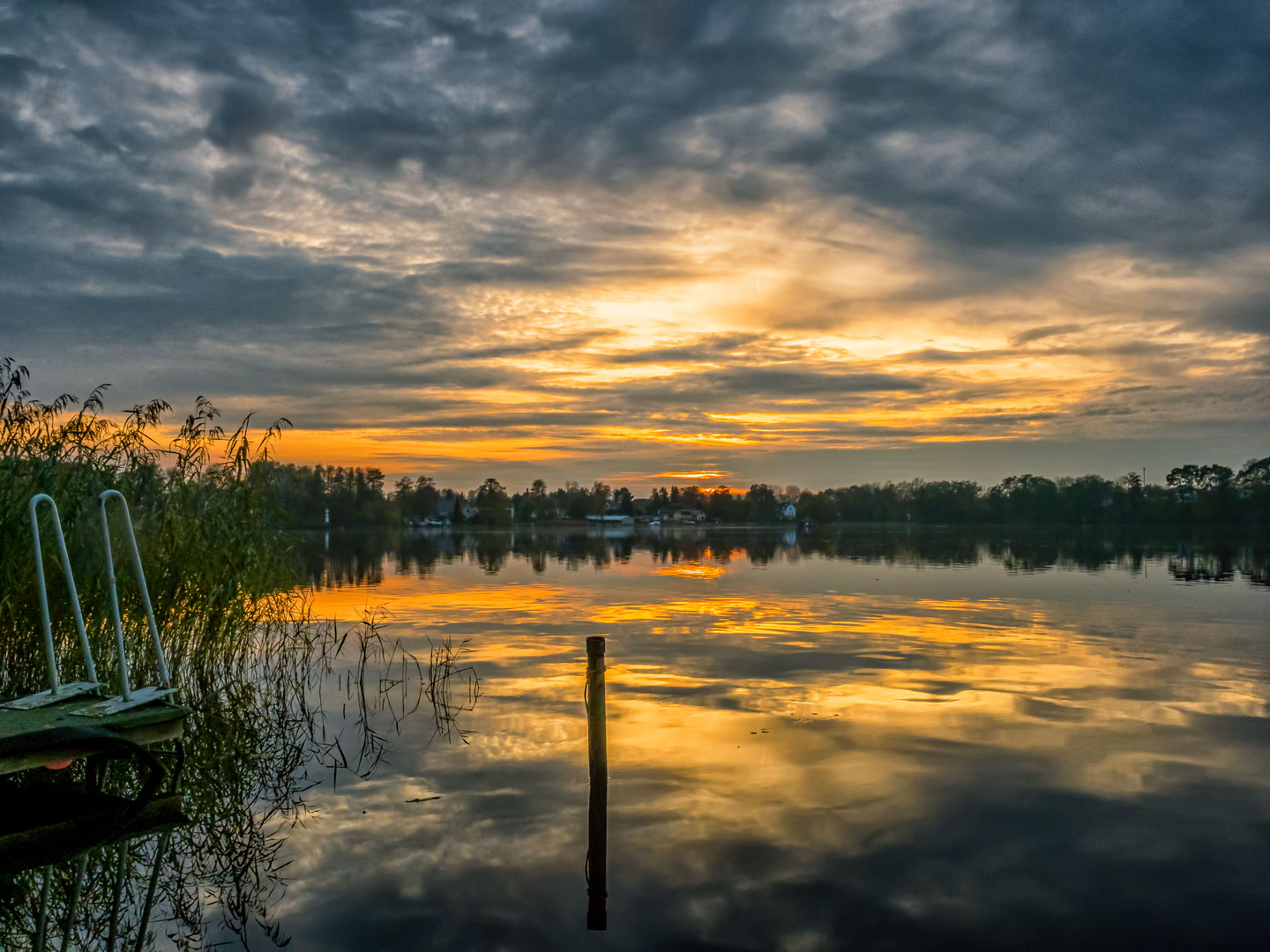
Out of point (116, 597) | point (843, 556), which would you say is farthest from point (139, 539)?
point (843, 556)

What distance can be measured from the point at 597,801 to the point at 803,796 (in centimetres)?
414

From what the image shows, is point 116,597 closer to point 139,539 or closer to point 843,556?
point 139,539

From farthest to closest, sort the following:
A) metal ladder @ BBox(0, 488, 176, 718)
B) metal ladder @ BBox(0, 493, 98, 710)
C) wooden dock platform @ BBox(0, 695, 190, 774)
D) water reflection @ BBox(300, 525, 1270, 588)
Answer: water reflection @ BBox(300, 525, 1270, 588), metal ladder @ BBox(0, 488, 176, 718), metal ladder @ BBox(0, 493, 98, 710), wooden dock platform @ BBox(0, 695, 190, 774)

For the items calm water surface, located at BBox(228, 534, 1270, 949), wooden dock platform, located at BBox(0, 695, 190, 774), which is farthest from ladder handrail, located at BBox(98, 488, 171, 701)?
calm water surface, located at BBox(228, 534, 1270, 949)

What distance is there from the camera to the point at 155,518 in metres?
17.4

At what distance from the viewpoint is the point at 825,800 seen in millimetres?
13438

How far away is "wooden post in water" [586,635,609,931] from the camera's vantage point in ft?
33.5

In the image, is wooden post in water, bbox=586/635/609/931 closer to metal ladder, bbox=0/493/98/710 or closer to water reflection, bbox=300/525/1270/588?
metal ladder, bbox=0/493/98/710

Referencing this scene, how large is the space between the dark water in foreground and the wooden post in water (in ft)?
0.55

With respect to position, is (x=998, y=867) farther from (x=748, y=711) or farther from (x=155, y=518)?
(x=155, y=518)

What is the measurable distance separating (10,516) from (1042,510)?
583ft

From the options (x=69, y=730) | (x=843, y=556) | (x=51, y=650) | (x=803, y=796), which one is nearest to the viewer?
(x=69, y=730)

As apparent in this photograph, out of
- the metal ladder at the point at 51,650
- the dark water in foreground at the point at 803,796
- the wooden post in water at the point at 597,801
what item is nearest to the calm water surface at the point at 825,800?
the dark water in foreground at the point at 803,796

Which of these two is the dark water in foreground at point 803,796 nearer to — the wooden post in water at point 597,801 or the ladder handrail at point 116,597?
the wooden post in water at point 597,801
